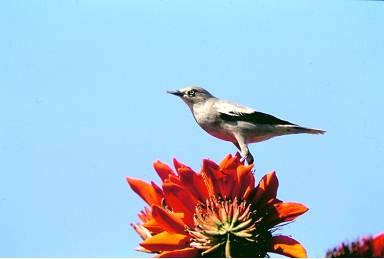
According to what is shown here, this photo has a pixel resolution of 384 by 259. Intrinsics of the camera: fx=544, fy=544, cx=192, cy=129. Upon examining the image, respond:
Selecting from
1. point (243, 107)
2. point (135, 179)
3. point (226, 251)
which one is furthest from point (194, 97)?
point (226, 251)

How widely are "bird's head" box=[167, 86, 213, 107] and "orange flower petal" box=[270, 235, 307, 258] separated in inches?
53.7

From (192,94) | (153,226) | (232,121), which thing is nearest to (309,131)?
(232,121)

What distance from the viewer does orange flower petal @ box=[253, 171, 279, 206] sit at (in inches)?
70.4

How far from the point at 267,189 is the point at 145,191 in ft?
1.32

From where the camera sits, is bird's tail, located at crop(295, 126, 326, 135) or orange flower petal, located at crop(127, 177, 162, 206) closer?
orange flower petal, located at crop(127, 177, 162, 206)

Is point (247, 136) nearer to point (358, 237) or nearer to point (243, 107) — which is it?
point (243, 107)

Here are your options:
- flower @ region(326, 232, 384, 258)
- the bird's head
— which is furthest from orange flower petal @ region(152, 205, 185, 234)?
the bird's head

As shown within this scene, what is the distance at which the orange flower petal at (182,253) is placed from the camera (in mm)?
1563

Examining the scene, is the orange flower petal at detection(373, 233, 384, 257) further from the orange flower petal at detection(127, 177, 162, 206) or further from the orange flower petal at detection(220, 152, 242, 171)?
the orange flower petal at detection(127, 177, 162, 206)

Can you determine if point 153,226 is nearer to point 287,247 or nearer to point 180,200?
point 180,200

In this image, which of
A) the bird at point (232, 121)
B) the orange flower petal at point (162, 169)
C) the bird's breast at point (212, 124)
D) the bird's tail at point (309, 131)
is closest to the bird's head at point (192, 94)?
the bird at point (232, 121)

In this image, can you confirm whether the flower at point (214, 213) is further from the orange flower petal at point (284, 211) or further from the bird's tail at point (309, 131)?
the bird's tail at point (309, 131)

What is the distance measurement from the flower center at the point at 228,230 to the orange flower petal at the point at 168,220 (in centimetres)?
5

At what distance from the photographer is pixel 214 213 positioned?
68.4 inches
